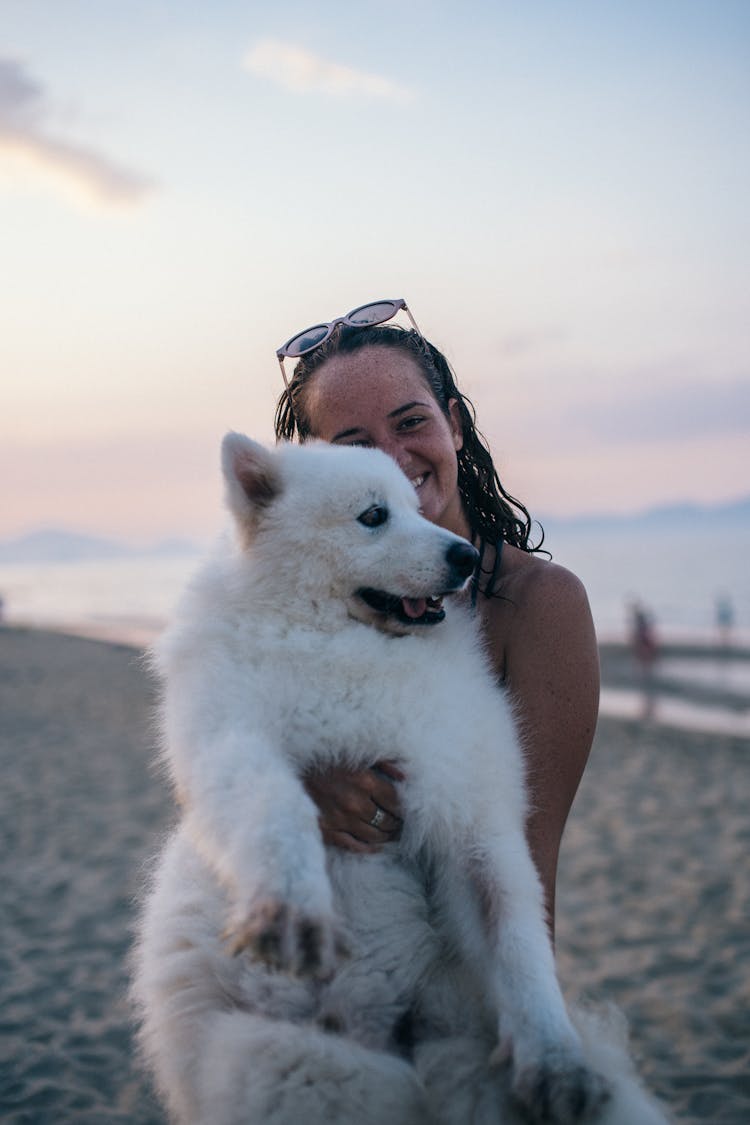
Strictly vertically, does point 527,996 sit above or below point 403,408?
below

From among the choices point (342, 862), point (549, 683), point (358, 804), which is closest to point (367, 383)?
point (549, 683)

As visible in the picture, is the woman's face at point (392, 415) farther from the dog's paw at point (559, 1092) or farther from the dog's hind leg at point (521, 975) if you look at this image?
the dog's paw at point (559, 1092)

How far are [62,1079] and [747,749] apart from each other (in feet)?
33.2

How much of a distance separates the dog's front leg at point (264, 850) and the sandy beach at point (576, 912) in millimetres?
1215

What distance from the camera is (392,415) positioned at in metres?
2.87

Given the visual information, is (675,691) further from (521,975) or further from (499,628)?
(521,975)

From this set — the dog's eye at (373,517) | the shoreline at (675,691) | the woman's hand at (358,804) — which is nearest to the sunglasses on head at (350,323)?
the dog's eye at (373,517)

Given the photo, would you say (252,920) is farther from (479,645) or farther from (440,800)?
(479,645)

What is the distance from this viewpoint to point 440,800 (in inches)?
82.6

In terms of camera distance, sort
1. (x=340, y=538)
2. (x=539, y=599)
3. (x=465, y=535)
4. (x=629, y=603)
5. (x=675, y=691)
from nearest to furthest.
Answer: (x=340, y=538) → (x=539, y=599) → (x=465, y=535) → (x=675, y=691) → (x=629, y=603)

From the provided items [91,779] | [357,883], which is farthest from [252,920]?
[91,779]

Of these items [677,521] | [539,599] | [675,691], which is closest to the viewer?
[539,599]

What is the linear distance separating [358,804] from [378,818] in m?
0.08

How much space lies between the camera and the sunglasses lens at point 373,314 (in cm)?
318
